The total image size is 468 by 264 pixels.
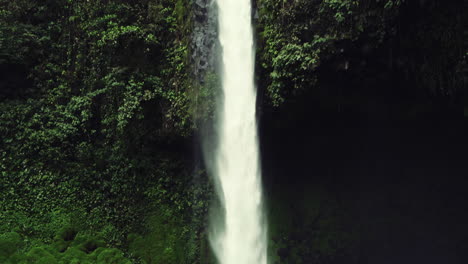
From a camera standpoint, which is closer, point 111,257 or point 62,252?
point 62,252

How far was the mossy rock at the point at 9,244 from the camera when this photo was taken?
736 centimetres

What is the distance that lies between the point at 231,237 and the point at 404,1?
18.6 feet

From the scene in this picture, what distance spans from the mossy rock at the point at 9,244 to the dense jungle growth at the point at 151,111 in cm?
2

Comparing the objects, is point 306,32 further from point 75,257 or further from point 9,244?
point 9,244

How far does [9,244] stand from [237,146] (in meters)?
5.23

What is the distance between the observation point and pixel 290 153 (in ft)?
29.6

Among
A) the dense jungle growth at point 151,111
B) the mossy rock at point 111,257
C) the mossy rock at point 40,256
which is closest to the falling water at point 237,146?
the dense jungle growth at point 151,111

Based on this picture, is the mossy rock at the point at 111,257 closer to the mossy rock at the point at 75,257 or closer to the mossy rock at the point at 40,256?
the mossy rock at the point at 75,257

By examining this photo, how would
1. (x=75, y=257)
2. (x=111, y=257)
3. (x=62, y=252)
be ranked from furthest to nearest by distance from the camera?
1. (x=111, y=257)
2. (x=62, y=252)
3. (x=75, y=257)

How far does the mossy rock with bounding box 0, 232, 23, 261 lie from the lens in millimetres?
7355

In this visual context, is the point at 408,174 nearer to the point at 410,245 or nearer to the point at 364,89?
the point at 410,245

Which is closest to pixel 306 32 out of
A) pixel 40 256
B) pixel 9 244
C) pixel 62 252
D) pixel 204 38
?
pixel 204 38

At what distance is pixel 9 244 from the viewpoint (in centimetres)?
748

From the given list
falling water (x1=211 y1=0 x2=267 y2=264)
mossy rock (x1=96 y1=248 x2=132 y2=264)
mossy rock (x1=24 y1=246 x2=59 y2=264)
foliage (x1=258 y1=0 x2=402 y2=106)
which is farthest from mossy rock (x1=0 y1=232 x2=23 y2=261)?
foliage (x1=258 y1=0 x2=402 y2=106)
